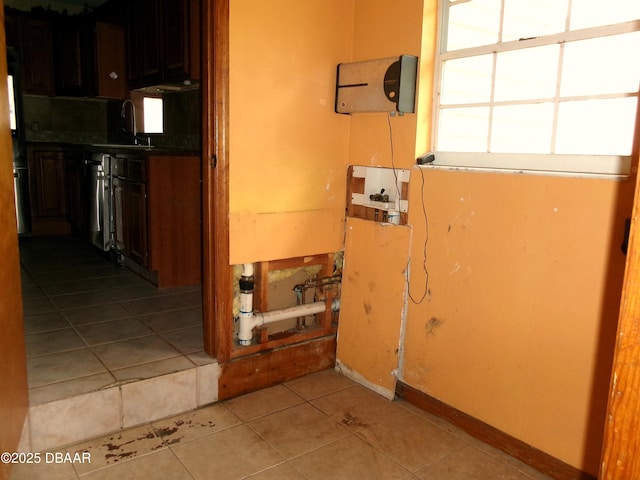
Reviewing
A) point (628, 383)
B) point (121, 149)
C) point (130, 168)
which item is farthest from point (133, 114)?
point (628, 383)

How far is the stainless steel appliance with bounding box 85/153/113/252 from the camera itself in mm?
4055

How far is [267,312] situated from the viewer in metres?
2.60

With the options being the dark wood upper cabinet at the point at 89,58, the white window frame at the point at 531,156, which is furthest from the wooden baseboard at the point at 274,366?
the dark wood upper cabinet at the point at 89,58

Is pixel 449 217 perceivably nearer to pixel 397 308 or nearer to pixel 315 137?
pixel 397 308

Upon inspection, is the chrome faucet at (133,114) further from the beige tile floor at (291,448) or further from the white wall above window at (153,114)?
the beige tile floor at (291,448)

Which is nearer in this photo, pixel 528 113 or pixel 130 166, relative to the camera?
pixel 528 113

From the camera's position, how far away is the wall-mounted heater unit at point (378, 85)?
227 centimetres

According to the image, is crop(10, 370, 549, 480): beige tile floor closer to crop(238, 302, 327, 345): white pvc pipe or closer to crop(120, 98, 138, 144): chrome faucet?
crop(238, 302, 327, 345): white pvc pipe

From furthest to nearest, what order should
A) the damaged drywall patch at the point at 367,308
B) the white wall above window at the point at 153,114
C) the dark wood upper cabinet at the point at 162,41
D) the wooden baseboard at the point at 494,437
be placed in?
the white wall above window at the point at 153,114, the dark wood upper cabinet at the point at 162,41, the damaged drywall patch at the point at 367,308, the wooden baseboard at the point at 494,437

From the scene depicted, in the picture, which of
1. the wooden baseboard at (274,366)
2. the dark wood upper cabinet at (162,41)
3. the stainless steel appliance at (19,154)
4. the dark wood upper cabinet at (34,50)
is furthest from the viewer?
the dark wood upper cabinet at (34,50)

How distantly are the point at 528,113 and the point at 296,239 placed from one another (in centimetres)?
123

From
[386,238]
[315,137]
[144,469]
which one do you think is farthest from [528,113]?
[144,469]

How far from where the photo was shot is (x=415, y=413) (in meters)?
2.39

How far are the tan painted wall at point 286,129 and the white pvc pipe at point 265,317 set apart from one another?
0.96 ft
